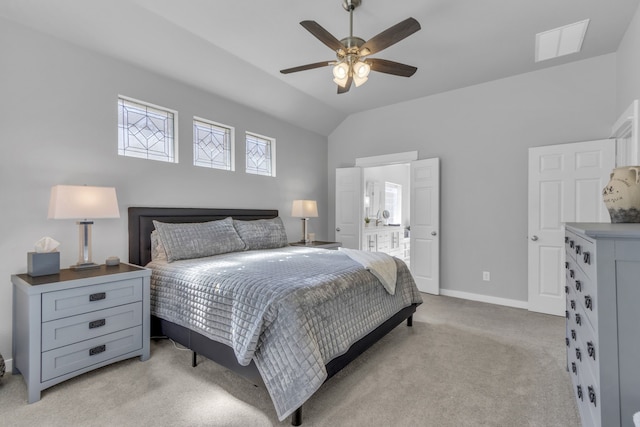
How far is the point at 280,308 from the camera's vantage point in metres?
1.73

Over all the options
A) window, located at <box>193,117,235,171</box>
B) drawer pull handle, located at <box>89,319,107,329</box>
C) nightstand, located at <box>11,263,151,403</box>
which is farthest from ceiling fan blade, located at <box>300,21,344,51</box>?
drawer pull handle, located at <box>89,319,107,329</box>

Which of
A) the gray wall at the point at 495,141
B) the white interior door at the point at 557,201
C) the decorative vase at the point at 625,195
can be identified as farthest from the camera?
the gray wall at the point at 495,141

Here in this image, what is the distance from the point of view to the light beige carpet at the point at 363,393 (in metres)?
1.73

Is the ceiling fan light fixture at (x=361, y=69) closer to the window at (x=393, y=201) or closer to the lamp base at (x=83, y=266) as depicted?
the lamp base at (x=83, y=266)

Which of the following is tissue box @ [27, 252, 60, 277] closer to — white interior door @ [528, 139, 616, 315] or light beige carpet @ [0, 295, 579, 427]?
light beige carpet @ [0, 295, 579, 427]

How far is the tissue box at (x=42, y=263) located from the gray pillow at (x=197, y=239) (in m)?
0.80

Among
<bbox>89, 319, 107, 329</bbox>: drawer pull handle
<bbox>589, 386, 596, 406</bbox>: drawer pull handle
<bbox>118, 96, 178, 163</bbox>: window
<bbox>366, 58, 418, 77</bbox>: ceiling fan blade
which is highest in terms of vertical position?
<bbox>366, 58, 418, 77</bbox>: ceiling fan blade

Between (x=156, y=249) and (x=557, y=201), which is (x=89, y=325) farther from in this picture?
→ (x=557, y=201)

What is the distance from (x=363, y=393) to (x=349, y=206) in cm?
356

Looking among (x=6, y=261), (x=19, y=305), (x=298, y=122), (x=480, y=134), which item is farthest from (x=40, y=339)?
(x=480, y=134)

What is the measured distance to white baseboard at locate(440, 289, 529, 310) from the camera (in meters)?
3.82

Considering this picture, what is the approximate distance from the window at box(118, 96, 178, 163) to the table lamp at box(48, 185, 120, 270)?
29.6 inches

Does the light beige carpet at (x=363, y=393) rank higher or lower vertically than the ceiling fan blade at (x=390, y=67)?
lower

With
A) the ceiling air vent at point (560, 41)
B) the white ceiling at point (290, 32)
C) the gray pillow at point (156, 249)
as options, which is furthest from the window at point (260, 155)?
the ceiling air vent at point (560, 41)
